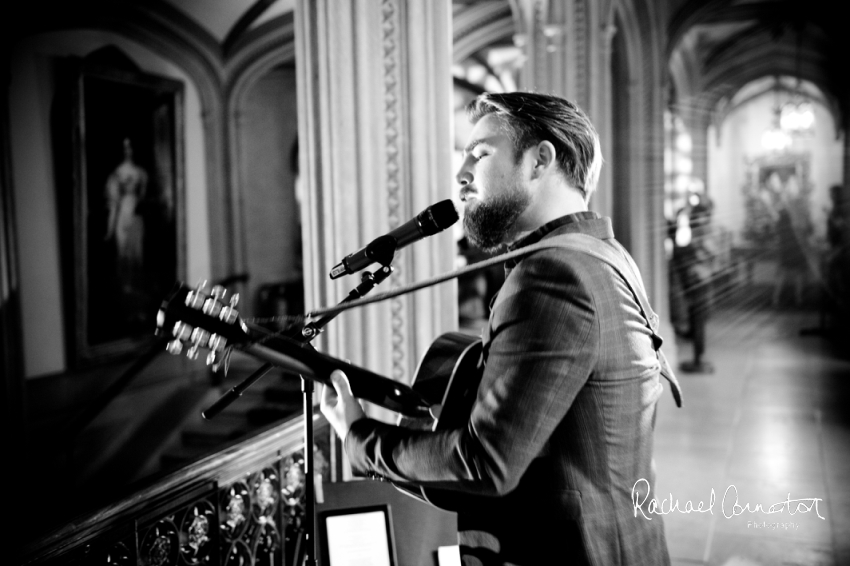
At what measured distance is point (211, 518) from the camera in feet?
6.91

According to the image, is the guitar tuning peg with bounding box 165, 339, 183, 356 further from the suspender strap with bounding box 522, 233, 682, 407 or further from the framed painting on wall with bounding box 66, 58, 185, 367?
the framed painting on wall with bounding box 66, 58, 185, 367

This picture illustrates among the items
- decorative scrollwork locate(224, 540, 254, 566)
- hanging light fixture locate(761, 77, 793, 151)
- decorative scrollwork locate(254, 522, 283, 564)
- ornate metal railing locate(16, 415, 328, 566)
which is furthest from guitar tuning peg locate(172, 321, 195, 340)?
hanging light fixture locate(761, 77, 793, 151)

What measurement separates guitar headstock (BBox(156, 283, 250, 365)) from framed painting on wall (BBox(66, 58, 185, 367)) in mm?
7122

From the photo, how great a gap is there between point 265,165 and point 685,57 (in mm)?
9335

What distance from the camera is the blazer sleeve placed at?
118 centimetres

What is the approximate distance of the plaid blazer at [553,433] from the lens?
3.89 feet

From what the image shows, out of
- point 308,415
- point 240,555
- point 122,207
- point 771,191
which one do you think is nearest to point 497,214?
point 308,415

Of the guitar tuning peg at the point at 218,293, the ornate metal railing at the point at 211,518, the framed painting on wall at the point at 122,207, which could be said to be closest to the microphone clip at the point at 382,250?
the guitar tuning peg at the point at 218,293

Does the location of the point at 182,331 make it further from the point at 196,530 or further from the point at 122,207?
the point at 122,207

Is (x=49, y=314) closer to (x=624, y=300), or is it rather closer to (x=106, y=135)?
(x=106, y=135)

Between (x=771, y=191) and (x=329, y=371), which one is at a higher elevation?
(x=771, y=191)

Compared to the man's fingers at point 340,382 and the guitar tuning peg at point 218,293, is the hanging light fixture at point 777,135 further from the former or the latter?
the guitar tuning peg at point 218,293

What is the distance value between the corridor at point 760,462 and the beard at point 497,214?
922 millimetres

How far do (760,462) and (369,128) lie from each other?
3806 millimetres
